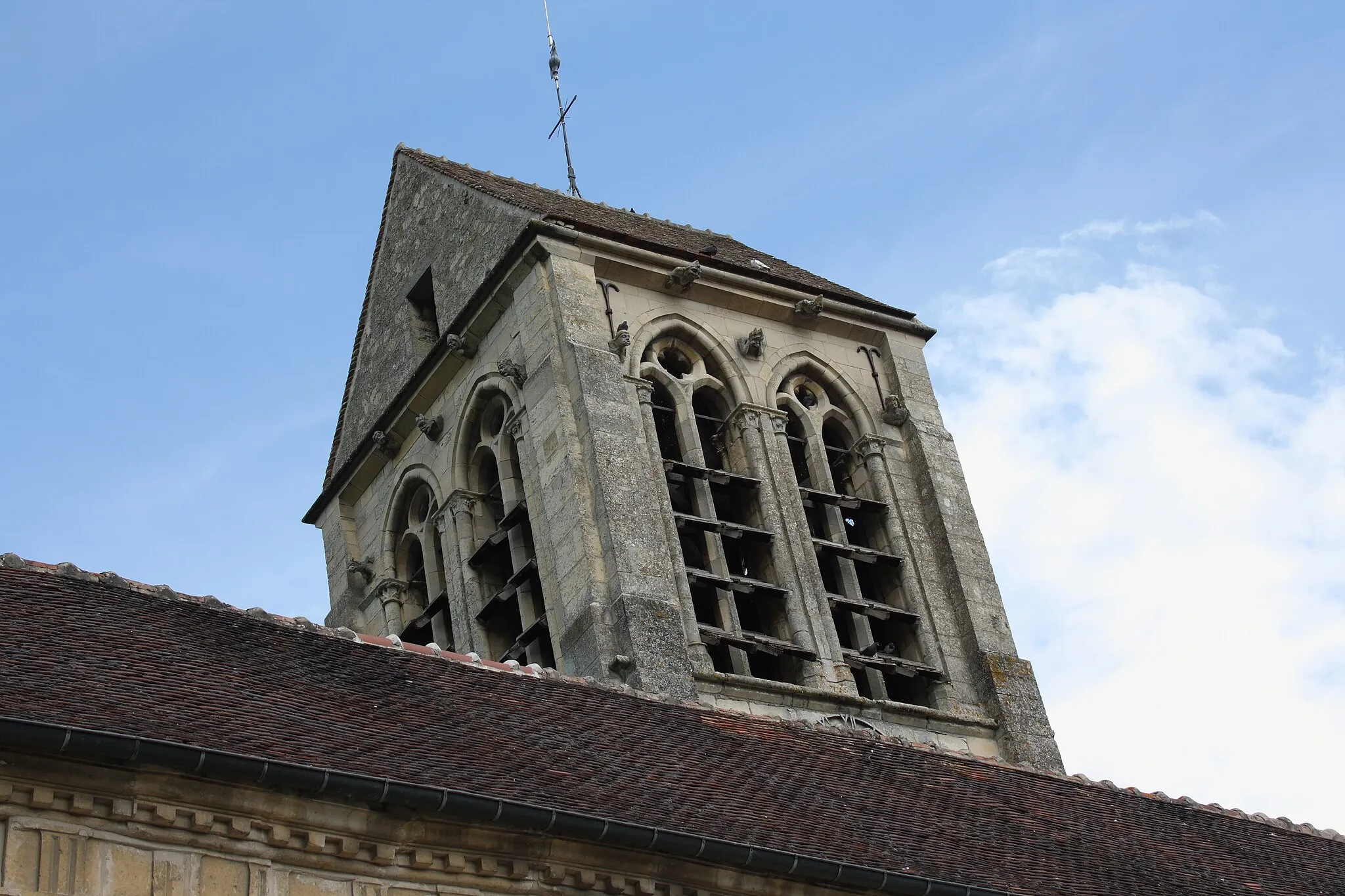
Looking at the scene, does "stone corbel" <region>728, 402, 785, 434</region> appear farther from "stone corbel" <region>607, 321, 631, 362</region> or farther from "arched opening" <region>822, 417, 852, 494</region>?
"stone corbel" <region>607, 321, 631, 362</region>

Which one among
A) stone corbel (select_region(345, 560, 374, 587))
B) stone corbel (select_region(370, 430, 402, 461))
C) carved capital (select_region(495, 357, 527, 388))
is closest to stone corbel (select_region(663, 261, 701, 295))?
carved capital (select_region(495, 357, 527, 388))

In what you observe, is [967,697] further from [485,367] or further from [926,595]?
[485,367]

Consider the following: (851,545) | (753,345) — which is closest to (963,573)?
(851,545)

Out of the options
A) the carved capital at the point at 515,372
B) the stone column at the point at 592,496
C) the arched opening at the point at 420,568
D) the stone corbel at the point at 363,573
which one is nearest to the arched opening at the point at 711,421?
the stone column at the point at 592,496

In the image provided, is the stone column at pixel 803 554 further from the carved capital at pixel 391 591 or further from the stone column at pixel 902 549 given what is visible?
the carved capital at pixel 391 591

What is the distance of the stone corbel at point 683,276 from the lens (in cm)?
2086

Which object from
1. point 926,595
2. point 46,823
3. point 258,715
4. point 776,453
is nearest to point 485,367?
point 776,453

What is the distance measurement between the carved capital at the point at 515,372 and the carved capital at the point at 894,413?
3.96 meters

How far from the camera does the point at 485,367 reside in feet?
68.7

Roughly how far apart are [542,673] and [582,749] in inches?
77.3

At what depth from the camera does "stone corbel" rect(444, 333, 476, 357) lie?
2106 cm

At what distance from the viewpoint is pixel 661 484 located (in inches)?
747

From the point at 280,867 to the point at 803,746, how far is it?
18.8 feet

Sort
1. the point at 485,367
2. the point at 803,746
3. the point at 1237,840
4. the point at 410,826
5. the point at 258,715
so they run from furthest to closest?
1. the point at 485,367
2. the point at 1237,840
3. the point at 803,746
4. the point at 258,715
5. the point at 410,826
